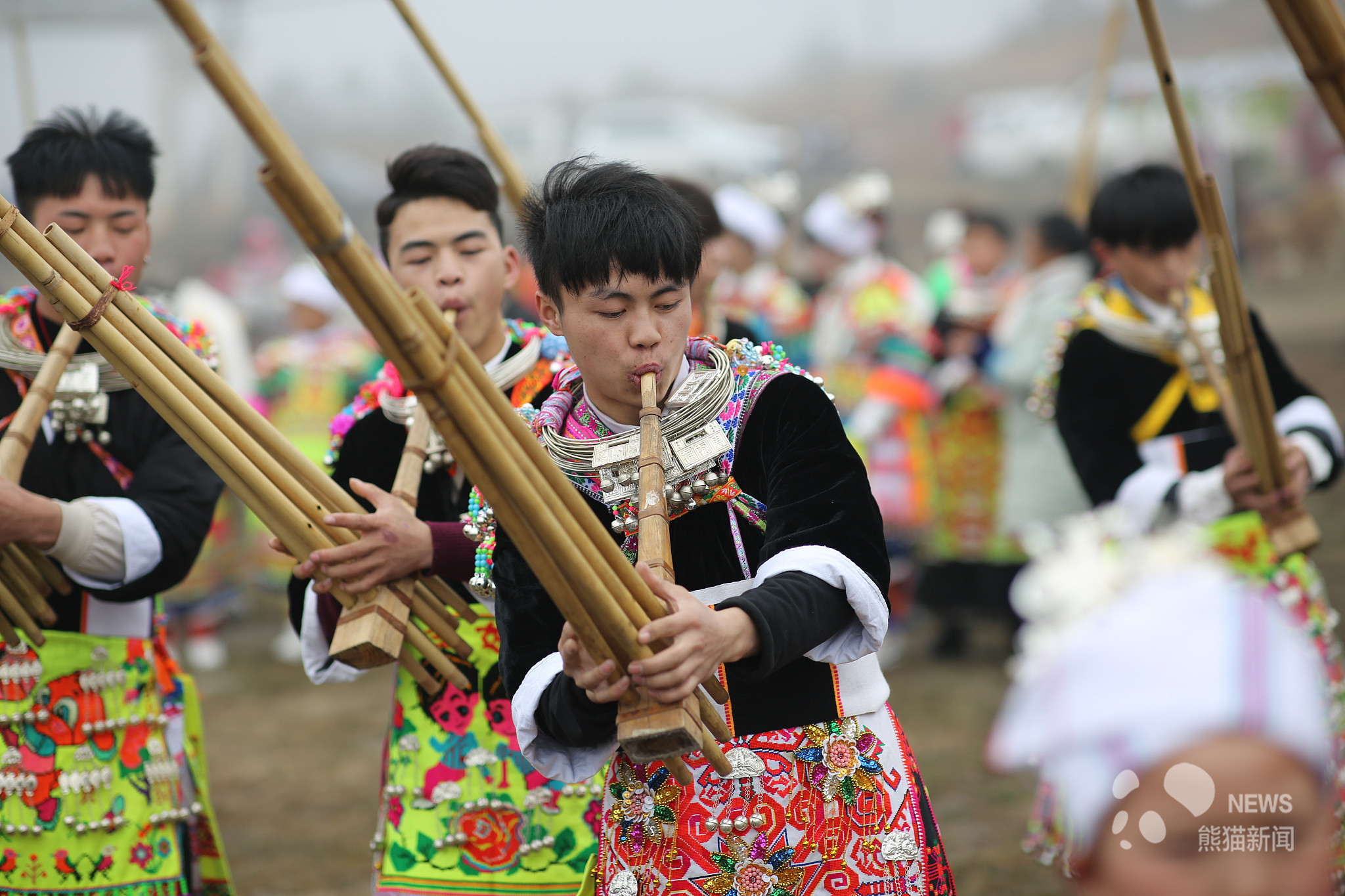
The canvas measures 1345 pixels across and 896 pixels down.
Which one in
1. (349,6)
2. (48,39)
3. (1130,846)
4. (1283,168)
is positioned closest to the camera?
(1130,846)

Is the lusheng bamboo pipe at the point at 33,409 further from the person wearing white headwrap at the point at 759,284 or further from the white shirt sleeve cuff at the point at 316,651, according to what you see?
the person wearing white headwrap at the point at 759,284

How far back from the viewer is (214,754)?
221 inches

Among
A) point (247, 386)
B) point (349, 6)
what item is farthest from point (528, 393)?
point (349, 6)

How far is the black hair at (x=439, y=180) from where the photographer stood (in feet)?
8.31

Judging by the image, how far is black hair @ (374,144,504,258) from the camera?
2533 mm

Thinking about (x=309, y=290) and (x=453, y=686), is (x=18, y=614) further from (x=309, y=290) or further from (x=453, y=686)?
(x=309, y=290)

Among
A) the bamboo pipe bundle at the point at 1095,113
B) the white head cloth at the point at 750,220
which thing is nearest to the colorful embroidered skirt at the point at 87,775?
the white head cloth at the point at 750,220

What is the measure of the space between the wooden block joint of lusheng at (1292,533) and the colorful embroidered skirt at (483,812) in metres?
1.55

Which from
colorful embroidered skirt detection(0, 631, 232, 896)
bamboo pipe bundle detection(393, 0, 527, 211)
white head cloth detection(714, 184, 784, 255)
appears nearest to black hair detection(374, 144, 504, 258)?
bamboo pipe bundle detection(393, 0, 527, 211)

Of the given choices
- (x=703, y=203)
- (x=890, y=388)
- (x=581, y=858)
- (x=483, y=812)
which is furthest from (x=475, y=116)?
(x=890, y=388)

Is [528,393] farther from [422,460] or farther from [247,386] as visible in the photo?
[247,386]

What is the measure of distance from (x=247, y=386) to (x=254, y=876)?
11.2 ft

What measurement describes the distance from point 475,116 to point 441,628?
1.29 metres

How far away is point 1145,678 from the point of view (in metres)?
0.94
